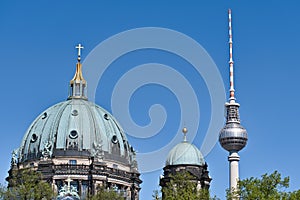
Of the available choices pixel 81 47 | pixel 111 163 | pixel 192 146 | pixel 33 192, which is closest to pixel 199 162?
pixel 192 146

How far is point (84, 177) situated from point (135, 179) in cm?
1103

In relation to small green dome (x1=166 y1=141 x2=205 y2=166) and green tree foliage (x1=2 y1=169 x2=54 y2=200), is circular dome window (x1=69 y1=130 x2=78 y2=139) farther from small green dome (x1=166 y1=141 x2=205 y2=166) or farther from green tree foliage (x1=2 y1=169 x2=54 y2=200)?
green tree foliage (x1=2 y1=169 x2=54 y2=200)

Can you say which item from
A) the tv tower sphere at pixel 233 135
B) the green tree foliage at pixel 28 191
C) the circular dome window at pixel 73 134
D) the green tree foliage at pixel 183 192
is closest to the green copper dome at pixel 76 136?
the circular dome window at pixel 73 134

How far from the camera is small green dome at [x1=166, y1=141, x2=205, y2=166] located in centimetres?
16312

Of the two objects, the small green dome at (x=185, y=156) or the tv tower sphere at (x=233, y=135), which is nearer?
the tv tower sphere at (x=233, y=135)

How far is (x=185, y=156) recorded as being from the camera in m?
163

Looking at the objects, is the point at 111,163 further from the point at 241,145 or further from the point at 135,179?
the point at 241,145

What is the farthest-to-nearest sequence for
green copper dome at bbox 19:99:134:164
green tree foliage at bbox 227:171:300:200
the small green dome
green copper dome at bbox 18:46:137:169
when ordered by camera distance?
1. the small green dome
2. green copper dome at bbox 19:99:134:164
3. green copper dome at bbox 18:46:137:169
4. green tree foliage at bbox 227:171:300:200

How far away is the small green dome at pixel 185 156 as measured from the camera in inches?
6422

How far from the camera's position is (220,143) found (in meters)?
162

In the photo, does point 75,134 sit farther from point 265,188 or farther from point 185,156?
point 265,188

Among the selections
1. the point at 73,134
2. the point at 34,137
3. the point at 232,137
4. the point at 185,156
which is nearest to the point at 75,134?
the point at 73,134

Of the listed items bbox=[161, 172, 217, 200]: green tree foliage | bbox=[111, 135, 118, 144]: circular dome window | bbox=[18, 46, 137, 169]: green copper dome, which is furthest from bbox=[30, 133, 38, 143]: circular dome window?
bbox=[161, 172, 217, 200]: green tree foliage

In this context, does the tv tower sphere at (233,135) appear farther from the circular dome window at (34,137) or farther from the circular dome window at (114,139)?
the circular dome window at (34,137)
